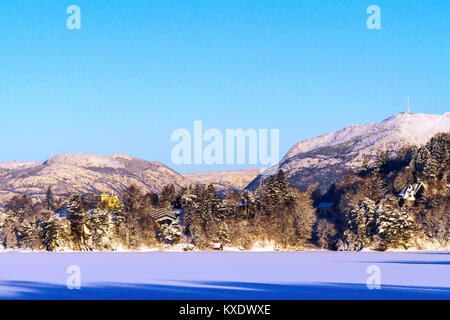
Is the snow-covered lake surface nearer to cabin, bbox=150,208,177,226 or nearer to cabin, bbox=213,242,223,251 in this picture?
cabin, bbox=213,242,223,251

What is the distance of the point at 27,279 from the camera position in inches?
1496

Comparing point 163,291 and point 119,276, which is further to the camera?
point 119,276

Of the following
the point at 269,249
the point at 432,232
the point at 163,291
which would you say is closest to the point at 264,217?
the point at 269,249

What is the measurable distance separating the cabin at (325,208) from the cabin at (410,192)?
16682mm

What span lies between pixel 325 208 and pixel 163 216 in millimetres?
39564

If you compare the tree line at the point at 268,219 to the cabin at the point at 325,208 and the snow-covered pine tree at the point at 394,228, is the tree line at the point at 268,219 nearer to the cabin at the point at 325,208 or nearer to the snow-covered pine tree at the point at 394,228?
the snow-covered pine tree at the point at 394,228

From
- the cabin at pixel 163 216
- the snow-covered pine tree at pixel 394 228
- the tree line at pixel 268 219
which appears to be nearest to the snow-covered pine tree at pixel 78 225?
the tree line at pixel 268 219

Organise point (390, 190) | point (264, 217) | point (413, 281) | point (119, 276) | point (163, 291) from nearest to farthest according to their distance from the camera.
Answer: point (163, 291)
point (413, 281)
point (119, 276)
point (264, 217)
point (390, 190)

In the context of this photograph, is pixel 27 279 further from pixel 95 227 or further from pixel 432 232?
pixel 432 232

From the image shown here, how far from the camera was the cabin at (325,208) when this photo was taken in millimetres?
145425
